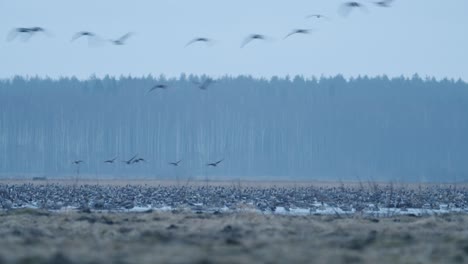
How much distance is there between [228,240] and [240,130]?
104133mm

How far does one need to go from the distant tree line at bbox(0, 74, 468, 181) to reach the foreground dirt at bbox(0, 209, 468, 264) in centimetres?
8340

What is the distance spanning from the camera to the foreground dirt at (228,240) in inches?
546

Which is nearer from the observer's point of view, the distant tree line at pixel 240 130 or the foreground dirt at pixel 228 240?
the foreground dirt at pixel 228 240

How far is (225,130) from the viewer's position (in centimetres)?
12106

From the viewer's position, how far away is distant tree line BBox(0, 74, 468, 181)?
11344 centimetres

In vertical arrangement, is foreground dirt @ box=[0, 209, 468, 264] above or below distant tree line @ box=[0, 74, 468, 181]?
below

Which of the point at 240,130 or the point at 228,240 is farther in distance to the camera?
the point at 240,130

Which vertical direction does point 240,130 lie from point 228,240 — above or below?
above

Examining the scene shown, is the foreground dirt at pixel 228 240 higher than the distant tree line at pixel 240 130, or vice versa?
the distant tree line at pixel 240 130

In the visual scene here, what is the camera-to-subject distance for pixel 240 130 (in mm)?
120625

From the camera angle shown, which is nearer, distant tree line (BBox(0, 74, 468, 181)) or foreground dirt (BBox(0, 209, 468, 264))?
foreground dirt (BBox(0, 209, 468, 264))

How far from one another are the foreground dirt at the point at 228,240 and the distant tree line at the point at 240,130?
83396mm

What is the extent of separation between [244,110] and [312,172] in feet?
52.0

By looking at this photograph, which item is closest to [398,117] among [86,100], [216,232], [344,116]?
[344,116]
